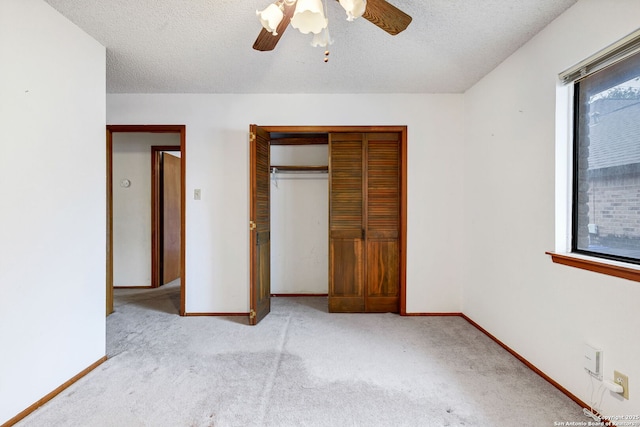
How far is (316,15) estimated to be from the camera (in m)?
1.45

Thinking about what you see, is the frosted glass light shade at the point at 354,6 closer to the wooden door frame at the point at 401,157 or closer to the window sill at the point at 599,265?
the window sill at the point at 599,265

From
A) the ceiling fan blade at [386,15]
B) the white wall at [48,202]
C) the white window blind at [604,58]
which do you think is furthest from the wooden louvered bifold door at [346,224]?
the white wall at [48,202]

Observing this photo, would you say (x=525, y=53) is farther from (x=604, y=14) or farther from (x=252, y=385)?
(x=252, y=385)

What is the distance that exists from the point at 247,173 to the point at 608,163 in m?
2.87

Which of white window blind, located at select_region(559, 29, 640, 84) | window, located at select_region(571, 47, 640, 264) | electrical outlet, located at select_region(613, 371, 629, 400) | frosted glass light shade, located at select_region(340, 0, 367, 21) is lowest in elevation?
electrical outlet, located at select_region(613, 371, 629, 400)

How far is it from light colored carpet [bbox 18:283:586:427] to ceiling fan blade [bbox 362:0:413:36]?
210 cm

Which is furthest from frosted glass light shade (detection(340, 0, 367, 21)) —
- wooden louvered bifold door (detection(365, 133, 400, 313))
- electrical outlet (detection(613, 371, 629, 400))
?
electrical outlet (detection(613, 371, 629, 400))

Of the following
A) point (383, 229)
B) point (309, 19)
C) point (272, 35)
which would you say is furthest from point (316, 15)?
point (383, 229)

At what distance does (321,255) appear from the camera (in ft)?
13.0

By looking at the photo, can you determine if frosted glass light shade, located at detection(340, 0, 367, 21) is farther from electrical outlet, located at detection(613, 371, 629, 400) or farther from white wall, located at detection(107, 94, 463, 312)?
electrical outlet, located at detection(613, 371, 629, 400)

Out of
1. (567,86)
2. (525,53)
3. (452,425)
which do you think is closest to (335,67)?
(525,53)

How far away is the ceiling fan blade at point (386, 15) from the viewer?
149cm

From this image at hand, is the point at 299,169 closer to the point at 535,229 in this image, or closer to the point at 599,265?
the point at 535,229

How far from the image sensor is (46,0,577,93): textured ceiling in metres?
1.87
